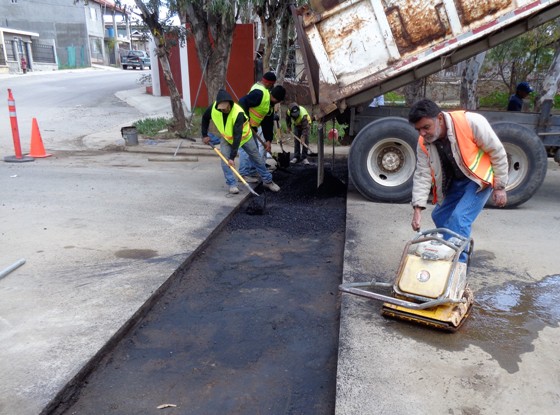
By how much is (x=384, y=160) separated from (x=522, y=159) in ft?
5.41

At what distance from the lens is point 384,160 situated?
6129 millimetres

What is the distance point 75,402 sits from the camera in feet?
8.23

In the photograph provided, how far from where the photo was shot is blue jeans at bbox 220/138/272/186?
6.45 meters

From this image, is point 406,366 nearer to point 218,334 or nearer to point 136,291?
point 218,334

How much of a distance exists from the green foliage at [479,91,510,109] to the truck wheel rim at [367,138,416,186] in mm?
9705

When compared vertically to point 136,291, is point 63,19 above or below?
above

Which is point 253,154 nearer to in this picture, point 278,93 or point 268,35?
point 278,93

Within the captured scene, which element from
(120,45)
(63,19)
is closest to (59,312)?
(63,19)

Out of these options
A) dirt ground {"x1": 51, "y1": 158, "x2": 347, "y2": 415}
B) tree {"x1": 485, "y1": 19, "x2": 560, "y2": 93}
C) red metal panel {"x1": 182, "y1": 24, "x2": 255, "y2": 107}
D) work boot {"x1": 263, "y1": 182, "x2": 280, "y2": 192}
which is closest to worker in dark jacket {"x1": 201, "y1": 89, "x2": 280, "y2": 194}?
work boot {"x1": 263, "y1": 182, "x2": 280, "y2": 192}

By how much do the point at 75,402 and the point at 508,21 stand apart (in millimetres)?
5247

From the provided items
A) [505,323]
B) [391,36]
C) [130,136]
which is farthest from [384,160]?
[130,136]

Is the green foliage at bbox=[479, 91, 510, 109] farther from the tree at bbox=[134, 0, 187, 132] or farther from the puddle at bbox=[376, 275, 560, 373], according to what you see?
the puddle at bbox=[376, 275, 560, 373]

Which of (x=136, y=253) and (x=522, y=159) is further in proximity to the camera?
(x=522, y=159)

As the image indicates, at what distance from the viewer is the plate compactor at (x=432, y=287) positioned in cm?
292
